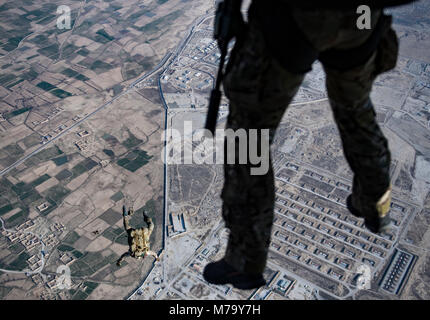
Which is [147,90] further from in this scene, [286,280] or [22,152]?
[286,280]

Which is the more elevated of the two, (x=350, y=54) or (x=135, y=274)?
(x=350, y=54)

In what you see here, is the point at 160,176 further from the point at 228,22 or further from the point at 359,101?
the point at 228,22

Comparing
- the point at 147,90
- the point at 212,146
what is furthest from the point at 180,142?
the point at 147,90

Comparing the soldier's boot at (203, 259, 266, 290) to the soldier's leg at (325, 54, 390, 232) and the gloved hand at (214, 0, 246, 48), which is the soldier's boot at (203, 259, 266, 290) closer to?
the soldier's leg at (325, 54, 390, 232)

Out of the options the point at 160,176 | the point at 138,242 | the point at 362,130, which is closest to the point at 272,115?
the point at 362,130

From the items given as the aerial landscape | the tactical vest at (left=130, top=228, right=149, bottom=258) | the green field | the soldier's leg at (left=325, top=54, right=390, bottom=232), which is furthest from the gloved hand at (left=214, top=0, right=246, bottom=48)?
the green field
